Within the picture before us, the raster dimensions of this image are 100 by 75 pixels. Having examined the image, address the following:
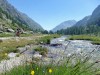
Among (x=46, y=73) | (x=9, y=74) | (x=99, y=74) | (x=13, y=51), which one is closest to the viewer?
(x=46, y=73)

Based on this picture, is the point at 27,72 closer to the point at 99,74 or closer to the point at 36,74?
the point at 36,74

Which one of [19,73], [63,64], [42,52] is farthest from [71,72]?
[42,52]

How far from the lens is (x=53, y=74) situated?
6141 millimetres

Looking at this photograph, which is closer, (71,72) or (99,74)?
(71,72)

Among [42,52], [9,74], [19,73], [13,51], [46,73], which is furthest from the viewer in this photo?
[13,51]

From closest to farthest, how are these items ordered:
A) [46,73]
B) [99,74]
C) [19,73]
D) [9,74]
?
1. [46,73]
2. [19,73]
3. [9,74]
4. [99,74]

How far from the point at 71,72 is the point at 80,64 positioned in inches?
10.6

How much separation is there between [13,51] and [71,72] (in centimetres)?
1736

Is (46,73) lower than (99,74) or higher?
higher

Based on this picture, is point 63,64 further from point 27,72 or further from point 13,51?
point 13,51

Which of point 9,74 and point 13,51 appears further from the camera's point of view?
point 13,51

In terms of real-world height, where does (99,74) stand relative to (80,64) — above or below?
below

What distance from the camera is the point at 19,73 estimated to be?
6.41 meters

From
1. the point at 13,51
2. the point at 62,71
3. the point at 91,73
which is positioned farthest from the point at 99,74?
the point at 13,51
